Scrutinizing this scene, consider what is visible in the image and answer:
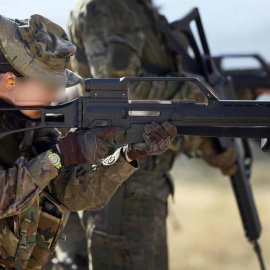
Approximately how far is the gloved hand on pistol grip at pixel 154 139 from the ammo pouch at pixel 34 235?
0.49m

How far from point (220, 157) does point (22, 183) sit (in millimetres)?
2506

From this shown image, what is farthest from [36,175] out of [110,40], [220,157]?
[220,157]

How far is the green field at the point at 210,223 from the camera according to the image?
28.5 feet

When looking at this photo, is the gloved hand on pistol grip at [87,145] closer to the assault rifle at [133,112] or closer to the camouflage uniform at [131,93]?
the assault rifle at [133,112]

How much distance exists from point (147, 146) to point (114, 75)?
4.46 ft

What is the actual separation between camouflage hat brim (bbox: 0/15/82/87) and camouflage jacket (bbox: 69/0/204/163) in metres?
1.29

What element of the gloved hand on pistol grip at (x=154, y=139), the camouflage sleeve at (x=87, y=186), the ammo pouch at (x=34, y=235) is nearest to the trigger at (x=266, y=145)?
the gloved hand on pistol grip at (x=154, y=139)

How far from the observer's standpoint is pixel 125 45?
4.67m

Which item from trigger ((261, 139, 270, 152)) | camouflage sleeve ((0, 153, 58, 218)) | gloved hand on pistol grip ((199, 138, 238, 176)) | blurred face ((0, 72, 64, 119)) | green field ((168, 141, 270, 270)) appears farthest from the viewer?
green field ((168, 141, 270, 270))

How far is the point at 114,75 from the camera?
4645 millimetres

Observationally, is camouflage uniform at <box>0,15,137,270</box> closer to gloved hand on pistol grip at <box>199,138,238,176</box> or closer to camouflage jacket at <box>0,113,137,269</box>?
camouflage jacket at <box>0,113,137,269</box>

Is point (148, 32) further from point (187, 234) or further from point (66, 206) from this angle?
point (187, 234)

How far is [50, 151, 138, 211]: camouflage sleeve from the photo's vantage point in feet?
11.7

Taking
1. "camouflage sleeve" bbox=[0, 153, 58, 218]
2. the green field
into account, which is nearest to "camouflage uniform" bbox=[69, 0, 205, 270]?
the green field
